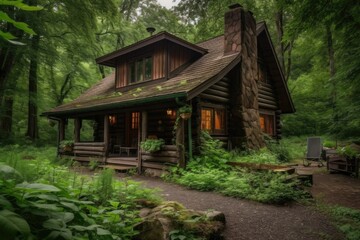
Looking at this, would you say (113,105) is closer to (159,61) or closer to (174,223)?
(159,61)

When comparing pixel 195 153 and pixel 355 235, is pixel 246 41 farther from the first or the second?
pixel 355 235

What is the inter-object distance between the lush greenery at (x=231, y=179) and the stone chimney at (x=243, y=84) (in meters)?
1.45

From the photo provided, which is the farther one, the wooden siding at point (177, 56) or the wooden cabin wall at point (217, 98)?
the wooden siding at point (177, 56)

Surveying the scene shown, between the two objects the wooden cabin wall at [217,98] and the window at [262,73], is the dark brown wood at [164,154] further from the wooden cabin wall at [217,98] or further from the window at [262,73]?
the window at [262,73]

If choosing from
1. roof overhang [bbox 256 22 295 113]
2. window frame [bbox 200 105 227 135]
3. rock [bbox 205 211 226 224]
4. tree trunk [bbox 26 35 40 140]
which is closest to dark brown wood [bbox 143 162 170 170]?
window frame [bbox 200 105 227 135]

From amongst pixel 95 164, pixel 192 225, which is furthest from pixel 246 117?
pixel 192 225

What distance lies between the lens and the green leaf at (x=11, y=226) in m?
1.55

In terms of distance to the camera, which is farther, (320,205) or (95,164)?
(95,164)

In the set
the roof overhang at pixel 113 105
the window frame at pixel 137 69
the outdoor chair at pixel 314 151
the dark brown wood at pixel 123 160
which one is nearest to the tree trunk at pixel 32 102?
the roof overhang at pixel 113 105

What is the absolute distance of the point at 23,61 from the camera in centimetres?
1686

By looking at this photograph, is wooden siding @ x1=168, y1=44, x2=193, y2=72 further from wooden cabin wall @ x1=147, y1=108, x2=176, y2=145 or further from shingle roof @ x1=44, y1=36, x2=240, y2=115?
wooden cabin wall @ x1=147, y1=108, x2=176, y2=145

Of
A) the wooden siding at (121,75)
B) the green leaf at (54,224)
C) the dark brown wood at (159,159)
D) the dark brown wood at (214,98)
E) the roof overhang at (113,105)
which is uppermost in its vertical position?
the wooden siding at (121,75)

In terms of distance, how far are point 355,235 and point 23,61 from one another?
62.2 feet

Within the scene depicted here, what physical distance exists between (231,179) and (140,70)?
868 cm
